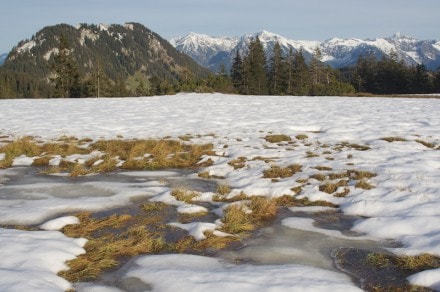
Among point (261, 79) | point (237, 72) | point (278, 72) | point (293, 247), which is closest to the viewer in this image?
point (293, 247)

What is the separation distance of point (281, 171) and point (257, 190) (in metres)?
1.53

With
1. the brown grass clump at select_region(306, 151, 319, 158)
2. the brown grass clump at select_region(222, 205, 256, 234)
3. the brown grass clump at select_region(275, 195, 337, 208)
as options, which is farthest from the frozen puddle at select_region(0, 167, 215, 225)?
the brown grass clump at select_region(306, 151, 319, 158)

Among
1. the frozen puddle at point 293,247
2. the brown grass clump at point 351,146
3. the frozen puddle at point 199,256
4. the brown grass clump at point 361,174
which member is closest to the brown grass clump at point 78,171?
the frozen puddle at point 199,256

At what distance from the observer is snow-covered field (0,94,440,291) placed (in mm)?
4855

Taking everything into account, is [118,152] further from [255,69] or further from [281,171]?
[255,69]

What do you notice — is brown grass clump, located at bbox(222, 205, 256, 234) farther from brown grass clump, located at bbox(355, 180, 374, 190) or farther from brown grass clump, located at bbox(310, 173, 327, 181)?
brown grass clump, located at bbox(355, 180, 374, 190)

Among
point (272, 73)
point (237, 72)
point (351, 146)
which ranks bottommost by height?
point (351, 146)

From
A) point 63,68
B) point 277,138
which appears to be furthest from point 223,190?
point 63,68

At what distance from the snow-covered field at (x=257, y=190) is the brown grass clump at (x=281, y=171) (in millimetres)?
262

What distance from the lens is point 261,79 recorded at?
74438 mm

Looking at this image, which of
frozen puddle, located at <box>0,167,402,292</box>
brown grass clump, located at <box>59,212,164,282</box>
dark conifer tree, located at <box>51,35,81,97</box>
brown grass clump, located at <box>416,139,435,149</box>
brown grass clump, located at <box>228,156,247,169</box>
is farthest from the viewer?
dark conifer tree, located at <box>51,35,81,97</box>

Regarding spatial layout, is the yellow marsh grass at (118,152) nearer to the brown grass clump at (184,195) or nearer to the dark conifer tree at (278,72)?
the brown grass clump at (184,195)

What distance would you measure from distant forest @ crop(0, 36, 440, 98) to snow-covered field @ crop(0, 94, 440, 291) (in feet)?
96.8

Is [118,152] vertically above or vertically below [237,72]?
below
